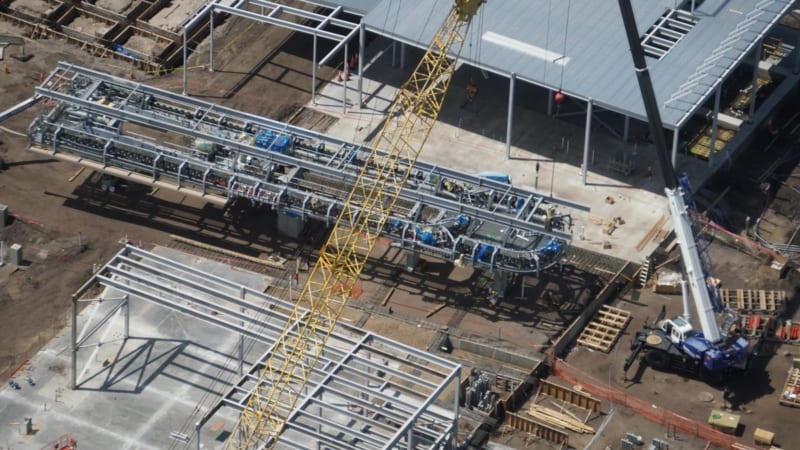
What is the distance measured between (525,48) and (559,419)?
101 feet

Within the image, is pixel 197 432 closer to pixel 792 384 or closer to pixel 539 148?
pixel 792 384

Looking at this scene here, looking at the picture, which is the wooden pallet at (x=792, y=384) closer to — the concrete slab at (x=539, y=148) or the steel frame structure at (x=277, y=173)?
the concrete slab at (x=539, y=148)

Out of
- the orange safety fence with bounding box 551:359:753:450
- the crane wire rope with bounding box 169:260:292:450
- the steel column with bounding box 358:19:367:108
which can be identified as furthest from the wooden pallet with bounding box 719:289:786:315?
the steel column with bounding box 358:19:367:108

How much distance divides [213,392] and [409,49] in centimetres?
3803

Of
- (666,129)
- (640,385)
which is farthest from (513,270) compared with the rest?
(666,129)

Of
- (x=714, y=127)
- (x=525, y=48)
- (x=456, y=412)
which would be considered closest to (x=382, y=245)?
(x=525, y=48)

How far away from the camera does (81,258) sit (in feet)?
405

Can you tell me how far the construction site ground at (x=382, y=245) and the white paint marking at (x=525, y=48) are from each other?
5.75m

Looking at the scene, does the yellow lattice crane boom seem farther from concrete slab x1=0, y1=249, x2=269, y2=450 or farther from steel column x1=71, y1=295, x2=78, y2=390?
steel column x1=71, y1=295, x2=78, y2=390

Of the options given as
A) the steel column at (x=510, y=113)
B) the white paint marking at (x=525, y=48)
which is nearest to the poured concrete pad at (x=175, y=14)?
the white paint marking at (x=525, y=48)

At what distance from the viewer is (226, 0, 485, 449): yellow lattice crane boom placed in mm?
103938

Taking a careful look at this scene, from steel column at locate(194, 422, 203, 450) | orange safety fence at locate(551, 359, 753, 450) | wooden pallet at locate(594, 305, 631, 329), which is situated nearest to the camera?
steel column at locate(194, 422, 203, 450)

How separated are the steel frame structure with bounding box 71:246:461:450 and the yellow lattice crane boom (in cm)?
80

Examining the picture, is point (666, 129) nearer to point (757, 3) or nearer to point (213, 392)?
point (757, 3)
